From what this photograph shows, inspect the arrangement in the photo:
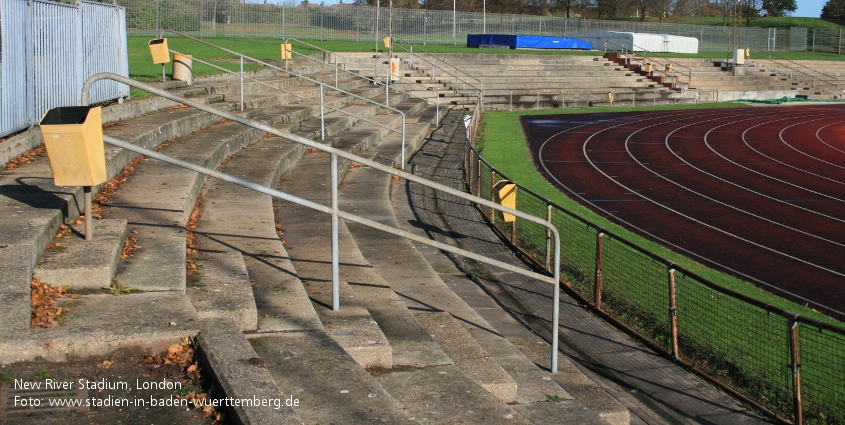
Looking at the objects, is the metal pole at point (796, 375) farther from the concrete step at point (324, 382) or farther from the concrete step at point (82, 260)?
the concrete step at point (82, 260)

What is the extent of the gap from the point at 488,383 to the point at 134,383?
249 cm

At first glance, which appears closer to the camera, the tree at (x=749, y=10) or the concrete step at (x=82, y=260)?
the concrete step at (x=82, y=260)

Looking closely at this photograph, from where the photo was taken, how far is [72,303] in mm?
5820

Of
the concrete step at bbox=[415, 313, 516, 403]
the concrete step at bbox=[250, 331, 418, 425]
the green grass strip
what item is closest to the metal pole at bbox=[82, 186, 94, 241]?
the concrete step at bbox=[250, 331, 418, 425]

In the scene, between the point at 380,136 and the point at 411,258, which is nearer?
the point at 411,258

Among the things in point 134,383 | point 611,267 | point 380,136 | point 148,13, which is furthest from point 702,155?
point 148,13

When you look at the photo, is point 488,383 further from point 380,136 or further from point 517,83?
point 517,83

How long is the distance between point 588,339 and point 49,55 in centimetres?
793

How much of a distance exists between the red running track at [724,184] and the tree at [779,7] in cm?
9412

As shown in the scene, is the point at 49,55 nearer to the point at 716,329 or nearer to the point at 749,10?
the point at 716,329

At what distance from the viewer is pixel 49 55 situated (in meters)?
11.5

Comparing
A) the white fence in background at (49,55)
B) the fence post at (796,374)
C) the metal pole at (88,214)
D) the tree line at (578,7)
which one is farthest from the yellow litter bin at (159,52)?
the tree line at (578,7)

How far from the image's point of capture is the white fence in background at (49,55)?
999cm

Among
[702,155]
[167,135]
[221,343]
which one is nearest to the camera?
[221,343]
